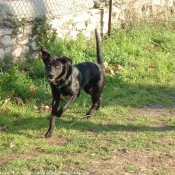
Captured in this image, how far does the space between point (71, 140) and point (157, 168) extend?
4.12 ft

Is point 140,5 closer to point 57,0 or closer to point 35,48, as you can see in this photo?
point 57,0

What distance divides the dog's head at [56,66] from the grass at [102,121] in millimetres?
735

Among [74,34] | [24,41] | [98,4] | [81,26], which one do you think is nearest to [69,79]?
[24,41]

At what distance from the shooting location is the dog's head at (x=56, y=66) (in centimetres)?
540

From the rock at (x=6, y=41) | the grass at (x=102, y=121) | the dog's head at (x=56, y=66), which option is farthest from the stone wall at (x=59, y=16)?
the dog's head at (x=56, y=66)

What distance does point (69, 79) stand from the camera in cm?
568

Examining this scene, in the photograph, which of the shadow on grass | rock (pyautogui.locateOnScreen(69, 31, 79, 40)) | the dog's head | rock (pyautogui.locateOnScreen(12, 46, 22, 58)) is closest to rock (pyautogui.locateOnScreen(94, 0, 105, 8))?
rock (pyautogui.locateOnScreen(69, 31, 79, 40))

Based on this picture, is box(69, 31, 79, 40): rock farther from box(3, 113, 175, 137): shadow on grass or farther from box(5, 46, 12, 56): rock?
box(3, 113, 175, 137): shadow on grass

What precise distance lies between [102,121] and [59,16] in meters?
3.20

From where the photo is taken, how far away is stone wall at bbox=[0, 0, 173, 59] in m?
7.46

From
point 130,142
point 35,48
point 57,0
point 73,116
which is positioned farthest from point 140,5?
point 130,142

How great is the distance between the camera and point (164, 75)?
865 centimetres

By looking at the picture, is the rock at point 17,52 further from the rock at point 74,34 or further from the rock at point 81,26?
the rock at point 81,26

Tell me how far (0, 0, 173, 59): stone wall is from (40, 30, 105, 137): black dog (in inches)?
71.4
